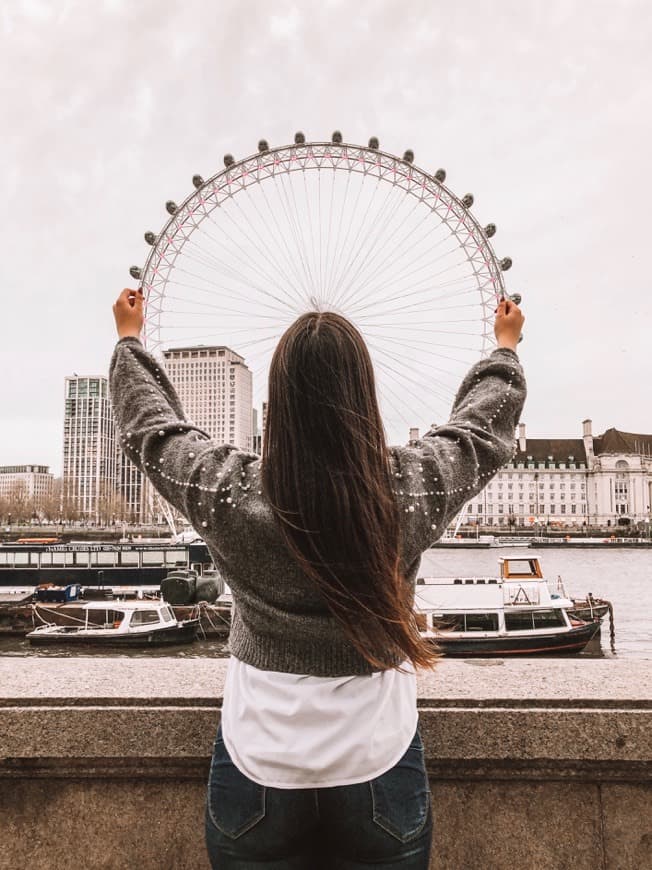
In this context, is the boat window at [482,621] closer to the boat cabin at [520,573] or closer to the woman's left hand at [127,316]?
the boat cabin at [520,573]

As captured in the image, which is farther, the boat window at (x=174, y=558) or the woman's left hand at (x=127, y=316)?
the boat window at (x=174, y=558)

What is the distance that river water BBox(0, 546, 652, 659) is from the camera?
82.4 ft

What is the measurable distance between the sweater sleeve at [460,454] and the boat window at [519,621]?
912 inches

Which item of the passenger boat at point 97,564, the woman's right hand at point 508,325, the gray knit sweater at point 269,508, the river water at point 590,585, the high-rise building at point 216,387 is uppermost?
the high-rise building at point 216,387

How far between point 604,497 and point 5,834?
13561 centimetres

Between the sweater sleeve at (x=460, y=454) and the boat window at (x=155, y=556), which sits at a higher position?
the sweater sleeve at (x=460, y=454)

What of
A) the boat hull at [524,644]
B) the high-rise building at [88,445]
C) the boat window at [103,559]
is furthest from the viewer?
the high-rise building at [88,445]

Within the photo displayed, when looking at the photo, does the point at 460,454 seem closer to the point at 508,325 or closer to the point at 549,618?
the point at 508,325

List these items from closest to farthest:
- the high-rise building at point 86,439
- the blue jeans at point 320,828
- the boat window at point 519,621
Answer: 1. the blue jeans at point 320,828
2. the boat window at point 519,621
3. the high-rise building at point 86,439

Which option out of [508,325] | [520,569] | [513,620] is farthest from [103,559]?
[508,325]

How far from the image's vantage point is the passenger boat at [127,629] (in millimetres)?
24984

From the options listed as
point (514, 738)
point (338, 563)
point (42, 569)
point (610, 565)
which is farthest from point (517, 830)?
point (610, 565)

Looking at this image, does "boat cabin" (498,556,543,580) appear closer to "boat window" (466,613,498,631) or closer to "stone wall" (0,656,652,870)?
"boat window" (466,613,498,631)

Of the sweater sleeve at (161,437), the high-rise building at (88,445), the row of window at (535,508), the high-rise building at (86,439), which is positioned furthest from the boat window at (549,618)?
the high-rise building at (86,439)
